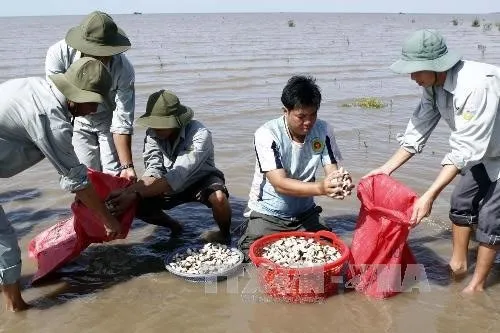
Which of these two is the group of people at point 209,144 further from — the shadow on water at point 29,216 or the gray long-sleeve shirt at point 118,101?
the shadow on water at point 29,216

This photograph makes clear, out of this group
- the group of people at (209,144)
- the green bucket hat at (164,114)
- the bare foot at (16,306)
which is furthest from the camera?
the green bucket hat at (164,114)

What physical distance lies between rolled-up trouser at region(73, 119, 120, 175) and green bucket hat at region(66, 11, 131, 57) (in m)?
0.84

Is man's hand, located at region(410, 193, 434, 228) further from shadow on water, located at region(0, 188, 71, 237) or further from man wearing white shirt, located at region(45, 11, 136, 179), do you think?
shadow on water, located at region(0, 188, 71, 237)

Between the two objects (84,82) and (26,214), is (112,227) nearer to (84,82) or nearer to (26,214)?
(84,82)

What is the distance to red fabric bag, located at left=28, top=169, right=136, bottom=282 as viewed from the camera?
4.07 meters

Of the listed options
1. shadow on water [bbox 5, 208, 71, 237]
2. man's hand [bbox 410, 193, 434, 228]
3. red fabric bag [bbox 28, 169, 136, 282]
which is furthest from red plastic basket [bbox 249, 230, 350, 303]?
shadow on water [bbox 5, 208, 71, 237]

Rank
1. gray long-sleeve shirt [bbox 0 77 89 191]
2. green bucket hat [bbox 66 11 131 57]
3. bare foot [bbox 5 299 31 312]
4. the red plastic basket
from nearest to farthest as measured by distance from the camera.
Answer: gray long-sleeve shirt [bbox 0 77 89 191]
the red plastic basket
bare foot [bbox 5 299 31 312]
green bucket hat [bbox 66 11 131 57]

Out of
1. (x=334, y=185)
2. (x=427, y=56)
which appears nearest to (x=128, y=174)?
(x=334, y=185)

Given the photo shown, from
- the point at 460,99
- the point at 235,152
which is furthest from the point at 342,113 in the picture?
the point at 460,99

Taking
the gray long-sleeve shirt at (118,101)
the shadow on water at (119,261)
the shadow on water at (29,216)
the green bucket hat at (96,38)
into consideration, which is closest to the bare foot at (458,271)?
the shadow on water at (119,261)

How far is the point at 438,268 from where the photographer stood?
4297 mm

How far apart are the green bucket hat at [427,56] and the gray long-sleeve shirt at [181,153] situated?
5.82ft

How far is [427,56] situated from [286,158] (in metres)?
1.25

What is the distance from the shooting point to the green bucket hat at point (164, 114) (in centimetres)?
426
